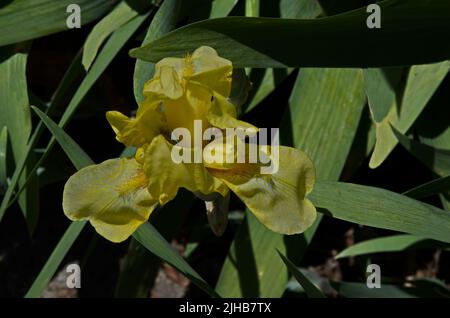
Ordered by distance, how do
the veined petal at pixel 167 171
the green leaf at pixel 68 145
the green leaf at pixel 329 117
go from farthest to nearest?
the green leaf at pixel 329 117 → the green leaf at pixel 68 145 → the veined petal at pixel 167 171

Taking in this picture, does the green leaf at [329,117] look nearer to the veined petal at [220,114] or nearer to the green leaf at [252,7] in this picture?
the green leaf at [252,7]

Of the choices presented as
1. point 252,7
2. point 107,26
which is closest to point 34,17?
point 107,26

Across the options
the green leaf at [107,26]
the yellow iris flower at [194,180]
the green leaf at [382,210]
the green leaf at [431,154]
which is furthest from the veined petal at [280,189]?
the green leaf at [107,26]

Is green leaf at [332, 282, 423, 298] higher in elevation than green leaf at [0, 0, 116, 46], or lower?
lower

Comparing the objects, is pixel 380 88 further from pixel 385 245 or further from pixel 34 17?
pixel 34 17

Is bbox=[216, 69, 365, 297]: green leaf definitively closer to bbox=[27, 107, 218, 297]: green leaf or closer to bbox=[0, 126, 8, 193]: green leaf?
bbox=[27, 107, 218, 297]: green leaf

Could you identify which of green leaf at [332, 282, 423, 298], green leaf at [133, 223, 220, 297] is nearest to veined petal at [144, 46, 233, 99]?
green leaf at [133, 223, 220, 297]
